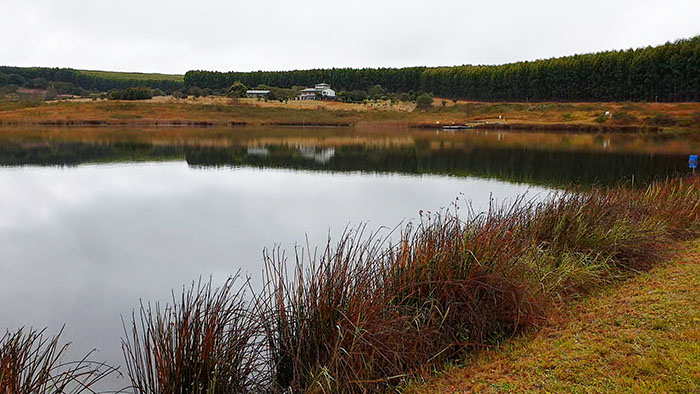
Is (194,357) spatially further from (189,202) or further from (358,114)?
(358,114)

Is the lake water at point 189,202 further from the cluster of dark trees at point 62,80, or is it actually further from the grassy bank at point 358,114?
the cluster of dark trees at point 62,80

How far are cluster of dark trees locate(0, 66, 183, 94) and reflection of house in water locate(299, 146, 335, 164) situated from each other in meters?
90.5

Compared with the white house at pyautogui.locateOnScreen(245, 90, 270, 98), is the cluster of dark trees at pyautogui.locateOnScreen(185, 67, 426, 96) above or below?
above

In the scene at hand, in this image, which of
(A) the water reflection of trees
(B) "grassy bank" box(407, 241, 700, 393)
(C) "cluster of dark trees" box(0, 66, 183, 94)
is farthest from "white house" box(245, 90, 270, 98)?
(B) "grassy bank" box(407, 241, 700, 393)

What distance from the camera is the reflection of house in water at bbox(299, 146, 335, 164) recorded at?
28962mm

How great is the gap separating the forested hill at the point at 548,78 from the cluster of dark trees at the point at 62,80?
66.3 feet

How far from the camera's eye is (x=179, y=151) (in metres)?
33.2

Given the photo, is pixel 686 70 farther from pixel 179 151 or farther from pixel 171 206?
pixel 171 206

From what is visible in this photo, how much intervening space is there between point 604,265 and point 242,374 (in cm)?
475

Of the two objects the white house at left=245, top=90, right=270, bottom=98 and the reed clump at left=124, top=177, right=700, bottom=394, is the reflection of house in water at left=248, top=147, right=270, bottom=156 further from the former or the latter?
the white house at left=245, top=90, right=270, bottom=98

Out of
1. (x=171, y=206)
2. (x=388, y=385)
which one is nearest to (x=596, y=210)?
(x=388, y=385)

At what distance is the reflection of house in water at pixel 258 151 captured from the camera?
3142cm

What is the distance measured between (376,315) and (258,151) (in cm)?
2948

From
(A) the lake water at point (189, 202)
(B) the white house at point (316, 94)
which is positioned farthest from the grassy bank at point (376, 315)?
(B) the white house at point (316, 94)
